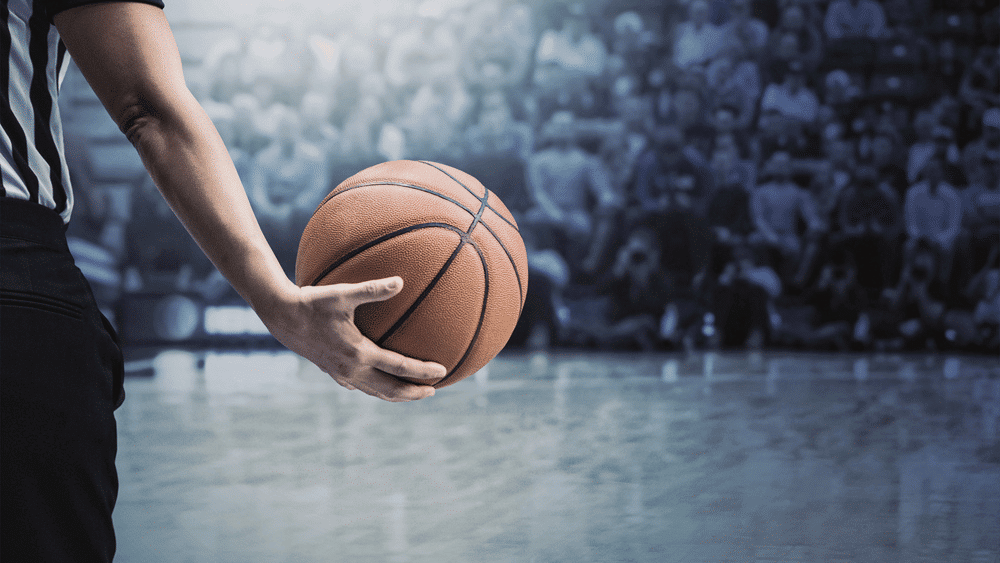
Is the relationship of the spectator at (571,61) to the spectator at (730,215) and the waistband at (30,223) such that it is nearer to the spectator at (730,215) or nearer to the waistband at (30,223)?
the spectator at (730,215)

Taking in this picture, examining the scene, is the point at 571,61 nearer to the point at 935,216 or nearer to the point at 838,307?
the point at 838,307

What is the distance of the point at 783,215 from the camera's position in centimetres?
513

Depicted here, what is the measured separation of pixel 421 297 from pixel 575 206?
166 inches

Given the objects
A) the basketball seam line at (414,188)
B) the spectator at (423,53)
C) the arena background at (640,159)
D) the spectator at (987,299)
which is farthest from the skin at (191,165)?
the spectator at (987,299)

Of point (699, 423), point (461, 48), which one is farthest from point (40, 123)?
point (461, 48)

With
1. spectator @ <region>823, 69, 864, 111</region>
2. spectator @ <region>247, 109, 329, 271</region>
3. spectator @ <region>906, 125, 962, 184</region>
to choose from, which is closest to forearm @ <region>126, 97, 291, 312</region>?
spectator @ <region>247, 109, 329, 271</region>

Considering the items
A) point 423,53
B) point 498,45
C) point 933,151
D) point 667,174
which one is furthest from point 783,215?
point 423,53

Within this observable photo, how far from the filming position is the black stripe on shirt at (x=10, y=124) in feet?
2.08

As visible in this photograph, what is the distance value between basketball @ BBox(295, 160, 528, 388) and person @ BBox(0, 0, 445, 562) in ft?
0.77

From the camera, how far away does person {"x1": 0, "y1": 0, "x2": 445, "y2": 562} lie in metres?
0.58

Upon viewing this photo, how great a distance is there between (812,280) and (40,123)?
5055 millimetres

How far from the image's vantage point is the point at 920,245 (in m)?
5.07

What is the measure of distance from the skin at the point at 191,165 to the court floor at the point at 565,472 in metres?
0.89

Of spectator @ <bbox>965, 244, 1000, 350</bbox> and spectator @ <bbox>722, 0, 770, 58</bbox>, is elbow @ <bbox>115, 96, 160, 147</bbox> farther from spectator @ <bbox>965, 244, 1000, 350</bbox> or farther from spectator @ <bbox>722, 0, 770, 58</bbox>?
spectator @ <bbox>965, 244, 1000, 350</bbox>
